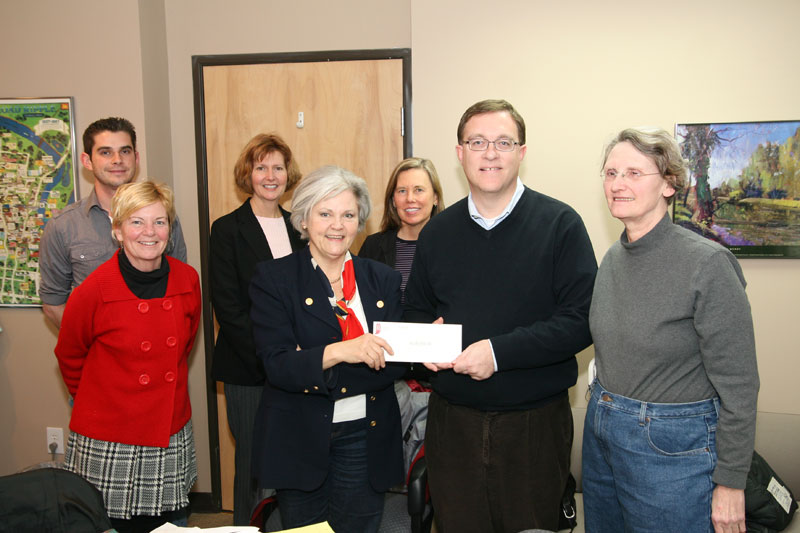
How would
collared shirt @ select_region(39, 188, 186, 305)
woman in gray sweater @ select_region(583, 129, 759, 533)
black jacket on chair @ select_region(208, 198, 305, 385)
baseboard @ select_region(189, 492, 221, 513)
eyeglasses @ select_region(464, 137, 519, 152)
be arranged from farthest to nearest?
1. baseboard @ select_region(189, 492, 221, 513)
2. black jacket on chair @ select_region(208, 198, 305, 385)
3. collared shirt @ select_region(39, 188, 186, 305)
4. eyeglasses @ select_region(464, 137, 519, 152)
5. woman in gray sweater @ select_region(583, 129, 759, 533)

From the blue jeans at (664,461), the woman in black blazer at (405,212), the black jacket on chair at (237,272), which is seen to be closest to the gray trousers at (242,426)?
the black jacket on chair at (237,272)

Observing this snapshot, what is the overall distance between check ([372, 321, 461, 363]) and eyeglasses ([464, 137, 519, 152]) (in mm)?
633

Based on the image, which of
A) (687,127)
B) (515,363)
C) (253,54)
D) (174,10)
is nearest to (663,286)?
(515,363)

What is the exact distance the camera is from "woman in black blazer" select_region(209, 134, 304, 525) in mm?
2873

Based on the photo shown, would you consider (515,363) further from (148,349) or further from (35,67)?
(35,67)

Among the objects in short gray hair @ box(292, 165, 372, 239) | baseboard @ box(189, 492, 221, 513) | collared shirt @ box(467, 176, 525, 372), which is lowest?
baseboard @ box(189, 492, 221, 513)

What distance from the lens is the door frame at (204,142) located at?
3527mm

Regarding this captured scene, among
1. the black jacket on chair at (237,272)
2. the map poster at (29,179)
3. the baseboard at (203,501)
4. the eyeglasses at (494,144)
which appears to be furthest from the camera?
the baseboard at (203,501)

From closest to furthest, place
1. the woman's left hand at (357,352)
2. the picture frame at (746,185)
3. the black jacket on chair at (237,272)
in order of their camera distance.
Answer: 1. the woman's left hand at (357,352)
2. the black jacket on chair at (237,272)
3. the picture frame at (746,185)

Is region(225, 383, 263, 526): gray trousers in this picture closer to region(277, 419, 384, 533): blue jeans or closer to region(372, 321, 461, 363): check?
region(277, 419, 384, 533): blue jeans

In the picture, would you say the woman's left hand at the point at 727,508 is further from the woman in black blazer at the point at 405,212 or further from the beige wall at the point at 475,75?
the woman in black blazer at the point at 405,212

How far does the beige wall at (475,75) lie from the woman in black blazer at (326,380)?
56.2 inches

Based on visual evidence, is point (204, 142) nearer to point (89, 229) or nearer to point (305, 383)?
point (89, 229)

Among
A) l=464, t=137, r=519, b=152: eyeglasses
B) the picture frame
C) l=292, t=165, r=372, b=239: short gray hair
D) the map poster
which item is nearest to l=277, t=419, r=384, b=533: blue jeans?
l=292, t=165, r=372, b=239: short gray hair
